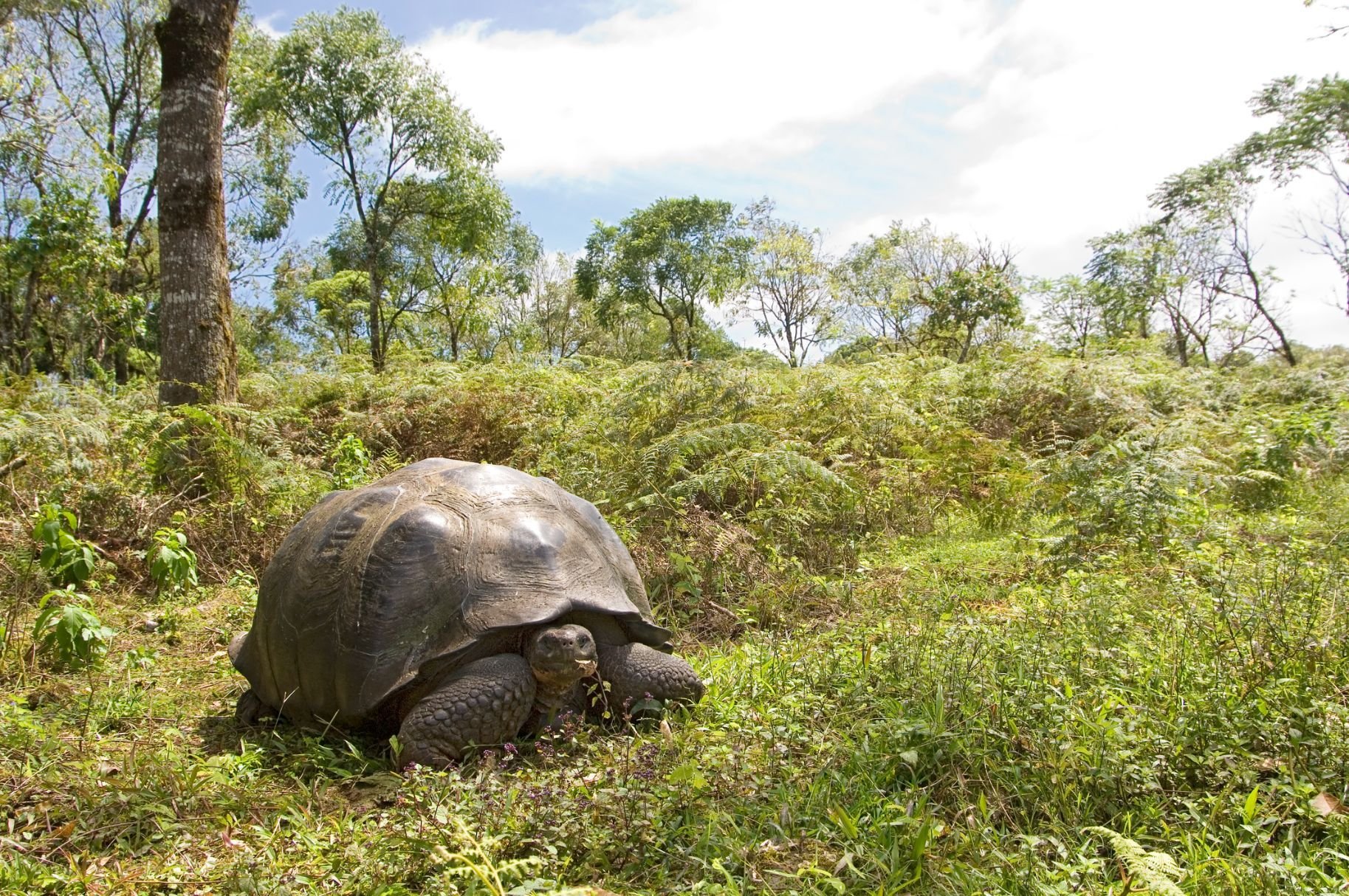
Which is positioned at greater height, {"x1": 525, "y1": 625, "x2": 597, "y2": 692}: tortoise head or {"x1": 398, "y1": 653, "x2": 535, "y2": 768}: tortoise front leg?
{"x1": 525, "y1": 625, "x2": 597, "y2": 692}: tortoise head

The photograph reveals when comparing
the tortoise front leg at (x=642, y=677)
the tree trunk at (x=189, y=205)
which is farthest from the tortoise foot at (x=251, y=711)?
the tree trunk at (x=189, y=205)

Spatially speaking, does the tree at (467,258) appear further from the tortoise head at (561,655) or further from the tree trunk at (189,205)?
the tortoise head at (561,655)

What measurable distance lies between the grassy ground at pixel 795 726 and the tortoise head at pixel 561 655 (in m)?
0.25

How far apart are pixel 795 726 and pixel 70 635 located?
3276 mm

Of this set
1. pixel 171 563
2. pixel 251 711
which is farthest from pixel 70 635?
pixel 171 563

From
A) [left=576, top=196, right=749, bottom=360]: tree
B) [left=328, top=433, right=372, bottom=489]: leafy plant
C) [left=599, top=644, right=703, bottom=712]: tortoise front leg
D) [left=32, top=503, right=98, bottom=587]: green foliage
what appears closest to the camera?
[left=599, top=644, right=703, bottom=712]: tortoise front leg

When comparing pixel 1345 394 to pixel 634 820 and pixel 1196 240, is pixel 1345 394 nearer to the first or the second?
pixel 634 820

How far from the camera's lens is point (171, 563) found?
494 centimetres

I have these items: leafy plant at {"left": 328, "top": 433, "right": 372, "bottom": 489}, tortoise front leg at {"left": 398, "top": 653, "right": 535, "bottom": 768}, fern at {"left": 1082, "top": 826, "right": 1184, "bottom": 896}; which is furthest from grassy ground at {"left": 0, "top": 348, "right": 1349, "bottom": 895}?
leafy plant at {"left": 328, "top": 433, "right": 372, "bottom": 489}

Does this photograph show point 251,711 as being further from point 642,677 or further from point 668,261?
point 668,261

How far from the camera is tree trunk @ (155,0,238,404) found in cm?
675

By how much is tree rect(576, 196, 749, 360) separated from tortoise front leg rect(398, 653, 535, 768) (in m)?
36.0

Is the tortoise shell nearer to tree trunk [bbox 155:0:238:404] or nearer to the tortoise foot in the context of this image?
the tortoise foot

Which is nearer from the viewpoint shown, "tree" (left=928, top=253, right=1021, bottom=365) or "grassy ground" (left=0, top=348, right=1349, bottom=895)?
"grassy ground" (left=0, top=348, right=1349, bottom=895)
